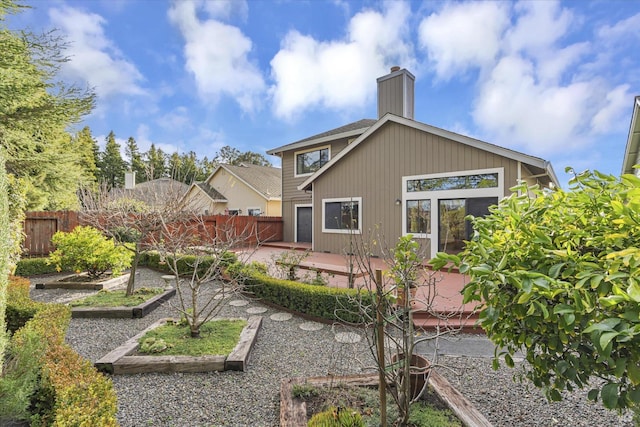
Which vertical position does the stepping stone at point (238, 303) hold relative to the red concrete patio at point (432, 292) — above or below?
below

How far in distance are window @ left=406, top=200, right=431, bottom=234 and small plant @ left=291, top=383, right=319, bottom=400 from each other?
7319 millimetres

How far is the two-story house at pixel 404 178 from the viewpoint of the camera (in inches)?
324

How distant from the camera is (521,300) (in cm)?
128

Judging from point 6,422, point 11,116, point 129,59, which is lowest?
point 6,422

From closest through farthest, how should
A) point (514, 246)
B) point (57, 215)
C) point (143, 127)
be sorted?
1. point (514, 246)
2. point (57, 215)
3. point (143, 127)

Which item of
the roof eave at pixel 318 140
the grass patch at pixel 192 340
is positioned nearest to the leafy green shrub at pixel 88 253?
the grass patch at pixel 192 340

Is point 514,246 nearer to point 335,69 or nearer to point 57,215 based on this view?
point 335,69

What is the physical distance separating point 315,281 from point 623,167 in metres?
11.2

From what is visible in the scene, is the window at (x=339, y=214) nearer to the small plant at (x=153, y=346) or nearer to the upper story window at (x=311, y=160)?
the upper story window at (x=311, y=160)

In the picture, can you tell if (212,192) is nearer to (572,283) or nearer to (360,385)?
(360,385)

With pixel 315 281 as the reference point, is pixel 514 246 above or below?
above

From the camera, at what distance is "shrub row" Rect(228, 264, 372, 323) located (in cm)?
513

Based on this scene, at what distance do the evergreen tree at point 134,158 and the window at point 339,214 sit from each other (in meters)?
32.3

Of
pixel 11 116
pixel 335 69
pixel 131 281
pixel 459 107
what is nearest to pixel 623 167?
pixel 459 107
